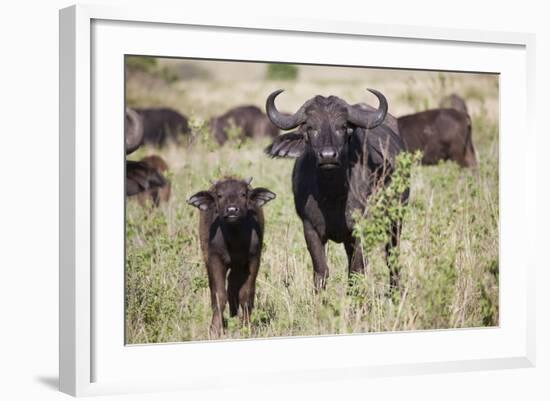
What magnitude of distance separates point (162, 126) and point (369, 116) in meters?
8.38

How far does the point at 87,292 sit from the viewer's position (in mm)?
7586

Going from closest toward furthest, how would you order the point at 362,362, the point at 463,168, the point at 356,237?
the point at 362,362, the point at 356,237, the point at 463,168

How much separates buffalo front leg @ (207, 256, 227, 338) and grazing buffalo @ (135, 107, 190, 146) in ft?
24.6

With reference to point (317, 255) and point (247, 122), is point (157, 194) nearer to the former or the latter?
point (317, 255)

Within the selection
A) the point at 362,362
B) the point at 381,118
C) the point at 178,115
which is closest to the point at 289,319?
the point at 362,362

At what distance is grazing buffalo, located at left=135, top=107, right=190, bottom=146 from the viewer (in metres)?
17.1

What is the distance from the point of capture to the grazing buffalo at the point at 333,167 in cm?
934

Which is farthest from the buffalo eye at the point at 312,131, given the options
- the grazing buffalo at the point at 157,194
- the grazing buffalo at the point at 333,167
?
the grazing buffalo at the point at 157,194

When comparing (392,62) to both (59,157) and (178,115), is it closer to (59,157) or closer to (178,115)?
(59,157)

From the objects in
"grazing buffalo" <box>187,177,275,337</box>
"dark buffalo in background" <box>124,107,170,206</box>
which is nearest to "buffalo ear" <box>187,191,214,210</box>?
"grazing buffalo" <box>187,177,275,337</box>

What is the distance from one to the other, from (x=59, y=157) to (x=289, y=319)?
238 centimetres

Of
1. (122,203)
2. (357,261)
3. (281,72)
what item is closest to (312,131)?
(357,261)

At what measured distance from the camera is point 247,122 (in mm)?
18047

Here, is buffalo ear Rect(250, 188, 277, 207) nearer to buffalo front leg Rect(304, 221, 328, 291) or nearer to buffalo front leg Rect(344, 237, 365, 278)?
buffalo front leg Rect(304, 221, 328, 291)
